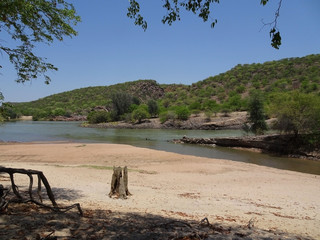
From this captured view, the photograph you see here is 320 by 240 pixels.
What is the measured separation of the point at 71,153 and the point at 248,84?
9701cm

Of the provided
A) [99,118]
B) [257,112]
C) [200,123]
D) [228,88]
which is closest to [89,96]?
[99,118]

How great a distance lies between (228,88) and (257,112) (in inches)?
3187

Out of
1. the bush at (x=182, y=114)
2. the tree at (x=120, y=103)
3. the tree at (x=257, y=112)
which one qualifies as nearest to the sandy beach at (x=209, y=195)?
the tree at (x=257, y=112)

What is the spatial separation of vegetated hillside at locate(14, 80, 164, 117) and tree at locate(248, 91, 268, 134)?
114 meters

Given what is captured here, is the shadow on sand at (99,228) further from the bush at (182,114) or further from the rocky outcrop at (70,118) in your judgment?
the rocky outcrop at (70,118)

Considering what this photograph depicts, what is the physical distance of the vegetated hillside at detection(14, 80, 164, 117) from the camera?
477 feet

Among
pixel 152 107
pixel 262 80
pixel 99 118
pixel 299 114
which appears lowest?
pixel 99 118

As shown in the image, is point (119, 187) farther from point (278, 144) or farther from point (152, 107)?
point (152, 107)

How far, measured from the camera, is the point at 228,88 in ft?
371

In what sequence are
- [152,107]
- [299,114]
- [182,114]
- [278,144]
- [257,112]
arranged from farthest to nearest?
[152,107] → [182,114] → [257,112] → [278,144] → [299,114]

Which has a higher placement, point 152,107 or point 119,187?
point 152,107

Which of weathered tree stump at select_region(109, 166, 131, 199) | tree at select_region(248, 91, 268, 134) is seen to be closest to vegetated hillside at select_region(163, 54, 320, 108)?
tree at select_region(248, 91, 268, 134)

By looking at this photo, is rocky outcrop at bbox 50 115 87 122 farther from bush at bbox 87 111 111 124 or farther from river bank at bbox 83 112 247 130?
river bank at bbox 83 112 247 130

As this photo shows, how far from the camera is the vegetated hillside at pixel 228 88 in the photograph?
87.2 metres
